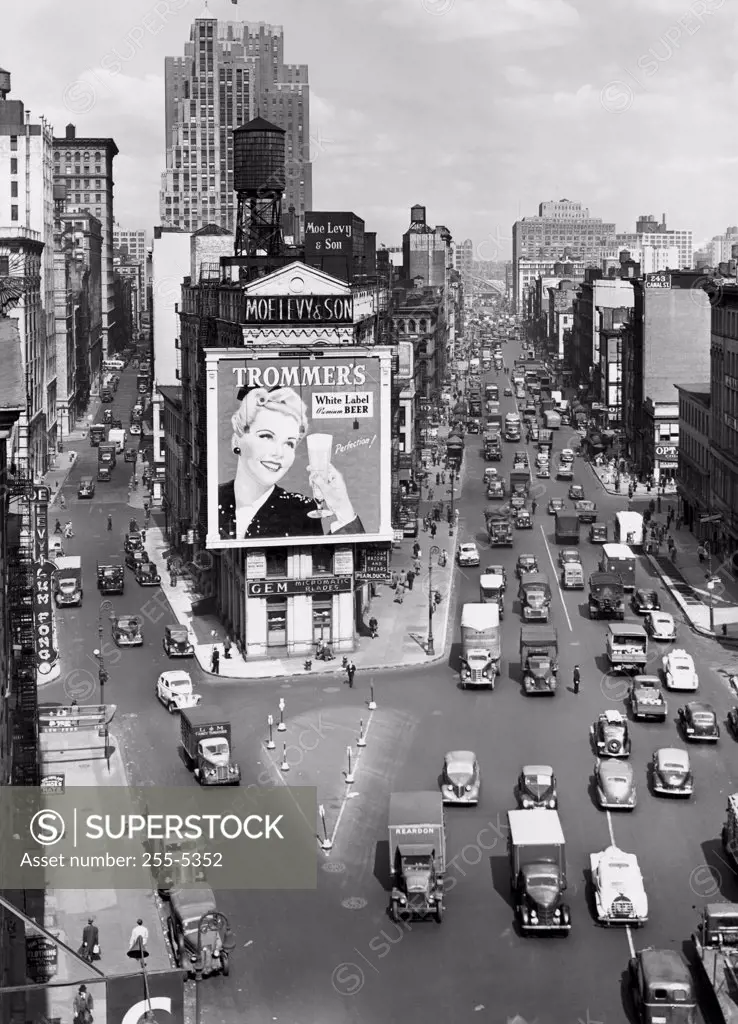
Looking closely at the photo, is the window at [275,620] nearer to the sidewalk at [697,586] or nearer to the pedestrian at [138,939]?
the sidewalk at [697,586]

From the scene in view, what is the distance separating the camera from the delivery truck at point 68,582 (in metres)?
91.0

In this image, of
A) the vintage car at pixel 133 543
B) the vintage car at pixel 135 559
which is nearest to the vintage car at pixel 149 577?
the vintage car at pixel 135 559

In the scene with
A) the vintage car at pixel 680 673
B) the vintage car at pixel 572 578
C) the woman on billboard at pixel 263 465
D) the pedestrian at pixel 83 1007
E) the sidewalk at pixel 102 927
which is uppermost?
the woman on billboard at pixel 263 465

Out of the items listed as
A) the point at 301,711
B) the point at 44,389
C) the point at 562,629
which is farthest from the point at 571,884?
the point at 44,389

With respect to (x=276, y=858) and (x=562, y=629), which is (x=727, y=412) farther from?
(x=276, y=858)

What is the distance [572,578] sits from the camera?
95.7 meters

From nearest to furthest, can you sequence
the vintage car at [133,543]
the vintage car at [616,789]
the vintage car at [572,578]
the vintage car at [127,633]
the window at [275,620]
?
the vintage car at [616,789] → the window at [275,620] → the vintage car at [127,633] → the vintage car at [572,578] → the vintage car at [133,543]

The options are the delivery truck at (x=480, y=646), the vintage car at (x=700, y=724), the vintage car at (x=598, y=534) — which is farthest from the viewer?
the vintage car at (x=598, y=534)

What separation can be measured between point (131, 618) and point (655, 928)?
43.0m

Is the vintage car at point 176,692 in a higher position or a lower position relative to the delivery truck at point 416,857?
higher

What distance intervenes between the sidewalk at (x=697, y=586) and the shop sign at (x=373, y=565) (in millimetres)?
18153

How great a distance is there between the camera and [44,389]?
514 feet

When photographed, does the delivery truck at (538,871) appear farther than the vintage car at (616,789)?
No

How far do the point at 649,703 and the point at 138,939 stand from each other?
30.4m
